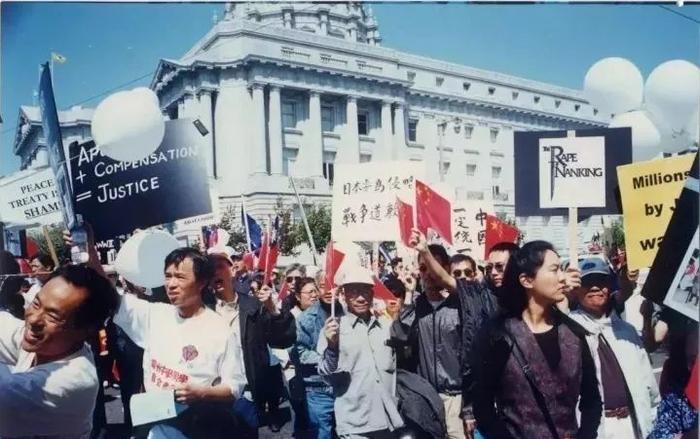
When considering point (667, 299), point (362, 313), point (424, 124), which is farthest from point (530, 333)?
point (424, 124)

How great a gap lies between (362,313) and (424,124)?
5.02 meters

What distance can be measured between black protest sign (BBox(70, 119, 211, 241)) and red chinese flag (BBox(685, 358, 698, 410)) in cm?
305

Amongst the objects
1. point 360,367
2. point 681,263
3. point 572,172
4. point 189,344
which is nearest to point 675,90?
point 572,172

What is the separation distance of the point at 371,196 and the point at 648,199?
1.90 m

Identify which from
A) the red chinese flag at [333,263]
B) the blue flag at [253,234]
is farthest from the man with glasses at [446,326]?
the blue flag at [253,234]

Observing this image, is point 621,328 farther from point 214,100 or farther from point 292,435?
point 214,100

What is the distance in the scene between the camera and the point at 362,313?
14.6ft

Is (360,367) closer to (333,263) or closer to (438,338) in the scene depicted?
(438,338)

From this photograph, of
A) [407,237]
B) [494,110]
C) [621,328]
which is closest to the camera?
[621,328]

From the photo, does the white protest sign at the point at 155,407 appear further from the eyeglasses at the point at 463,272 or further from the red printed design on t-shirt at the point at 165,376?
the eyeglasses at the point at 463,272

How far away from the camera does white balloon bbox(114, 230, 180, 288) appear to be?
439cm

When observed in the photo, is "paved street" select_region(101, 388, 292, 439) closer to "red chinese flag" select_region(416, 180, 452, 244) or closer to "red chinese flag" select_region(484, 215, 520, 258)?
"red chinese flag" select_region(484, 215, 520, 258)

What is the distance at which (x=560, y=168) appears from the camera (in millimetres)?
4723

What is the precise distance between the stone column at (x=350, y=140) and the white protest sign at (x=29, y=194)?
2.64 metres
